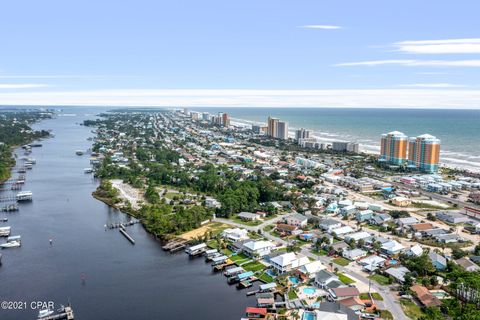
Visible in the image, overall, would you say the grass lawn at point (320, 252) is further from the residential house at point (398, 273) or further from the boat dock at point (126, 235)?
the boat dock at point (126, 235)

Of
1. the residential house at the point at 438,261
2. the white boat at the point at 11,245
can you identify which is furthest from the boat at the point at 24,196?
the residential house at the point at 438,261

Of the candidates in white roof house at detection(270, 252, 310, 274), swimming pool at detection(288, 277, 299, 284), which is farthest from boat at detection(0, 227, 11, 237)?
swimming pool at detection(288, 277, 299, 284)

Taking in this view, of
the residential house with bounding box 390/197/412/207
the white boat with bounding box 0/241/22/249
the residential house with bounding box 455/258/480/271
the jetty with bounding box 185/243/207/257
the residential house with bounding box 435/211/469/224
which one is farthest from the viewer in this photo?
the residential house with bounding box 390/197/412/207

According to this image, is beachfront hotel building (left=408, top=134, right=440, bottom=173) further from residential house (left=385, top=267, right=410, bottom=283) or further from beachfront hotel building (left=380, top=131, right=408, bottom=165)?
residential house (left=385, top=267, right=410, bottom=283)

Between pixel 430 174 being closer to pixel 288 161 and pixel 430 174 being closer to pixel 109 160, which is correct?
pixel 288 161

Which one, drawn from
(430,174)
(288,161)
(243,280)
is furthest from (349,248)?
(288,161)

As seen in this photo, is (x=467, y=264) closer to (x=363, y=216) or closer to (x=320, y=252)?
(x=320, y=252)

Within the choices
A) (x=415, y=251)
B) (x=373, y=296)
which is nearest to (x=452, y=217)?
(x=415, y=251)
